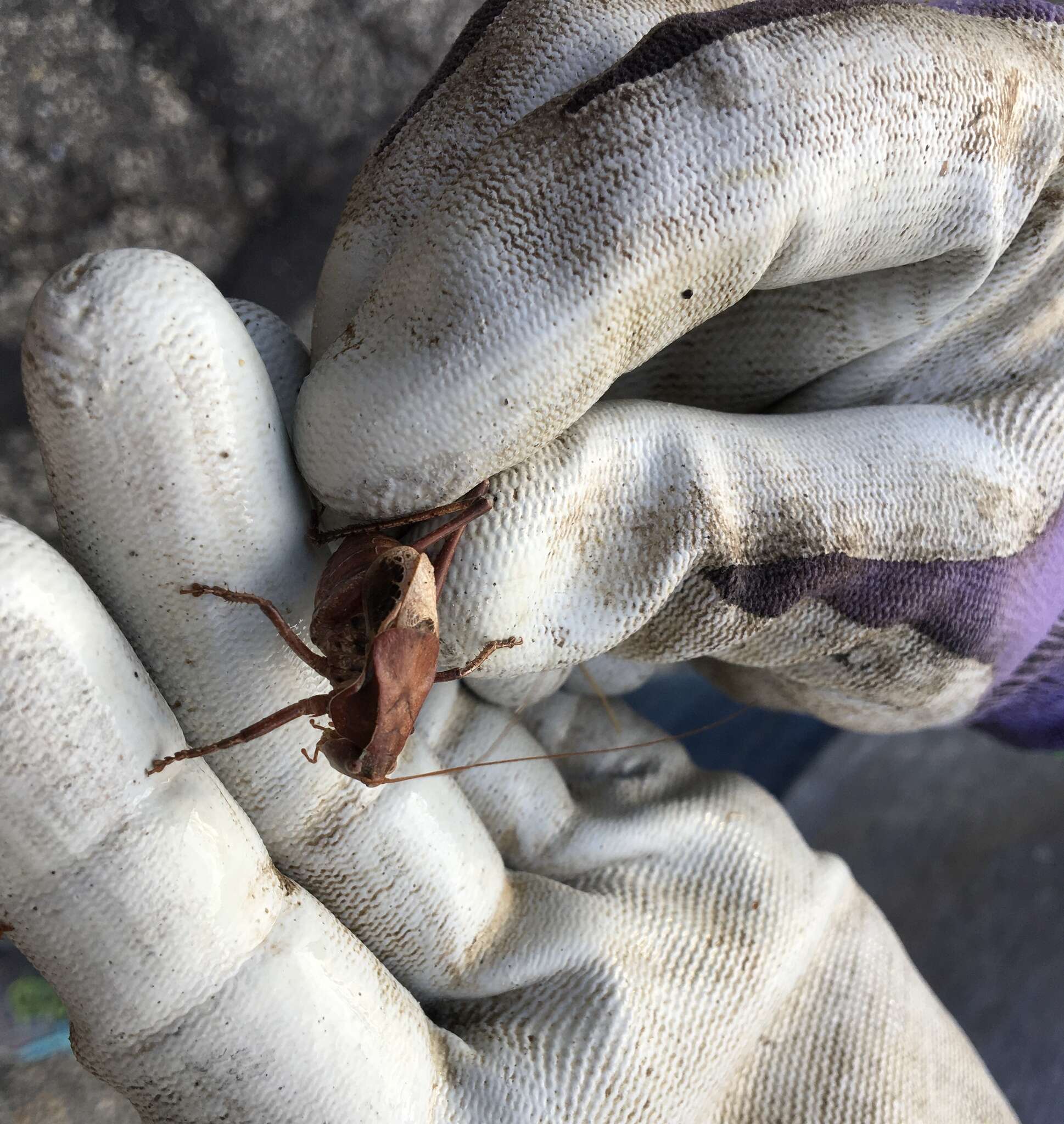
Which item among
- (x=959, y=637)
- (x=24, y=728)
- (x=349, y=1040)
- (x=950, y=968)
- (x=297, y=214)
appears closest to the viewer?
(x=24, y=728)

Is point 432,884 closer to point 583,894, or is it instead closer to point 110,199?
point 583,894

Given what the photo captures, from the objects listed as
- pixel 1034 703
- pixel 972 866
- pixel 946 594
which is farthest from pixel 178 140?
pixel 972 866

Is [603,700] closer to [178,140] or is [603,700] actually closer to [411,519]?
[411,519]

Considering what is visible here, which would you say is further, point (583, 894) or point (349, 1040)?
point (583, 894)

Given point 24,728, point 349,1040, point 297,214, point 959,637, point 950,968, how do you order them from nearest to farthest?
1. point 24,728
2. point 349,1040
3. point 959,637
4. point 297,214
5. point 950,968

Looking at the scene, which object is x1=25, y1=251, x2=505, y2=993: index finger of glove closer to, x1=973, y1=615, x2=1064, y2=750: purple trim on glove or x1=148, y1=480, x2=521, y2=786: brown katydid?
x1=148, y1=480, x2=521, y2=786: brown katydid

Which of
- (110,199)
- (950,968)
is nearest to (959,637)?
(110,199)

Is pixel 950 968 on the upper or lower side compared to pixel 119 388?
lower
